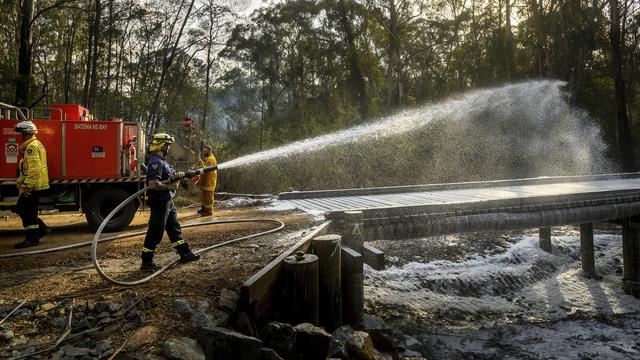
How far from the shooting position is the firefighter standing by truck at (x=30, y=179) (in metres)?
6.66

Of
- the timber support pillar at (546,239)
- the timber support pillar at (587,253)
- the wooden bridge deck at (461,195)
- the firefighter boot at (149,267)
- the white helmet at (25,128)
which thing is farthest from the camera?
the timber support pillar at (546,239)

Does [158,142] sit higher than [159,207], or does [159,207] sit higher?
[158,142]

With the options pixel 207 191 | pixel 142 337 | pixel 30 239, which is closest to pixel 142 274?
pixel 142 337

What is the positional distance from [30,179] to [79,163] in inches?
61.0

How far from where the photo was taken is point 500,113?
28.0 metres

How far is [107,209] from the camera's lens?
8.48 metres

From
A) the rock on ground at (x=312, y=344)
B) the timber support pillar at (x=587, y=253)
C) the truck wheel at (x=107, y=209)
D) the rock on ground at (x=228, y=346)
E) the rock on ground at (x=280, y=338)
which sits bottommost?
the timber support pillar at (x=587, y=253)

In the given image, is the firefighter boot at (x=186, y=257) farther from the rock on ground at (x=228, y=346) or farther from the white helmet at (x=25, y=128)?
the white helmet at (x=25, y=128)

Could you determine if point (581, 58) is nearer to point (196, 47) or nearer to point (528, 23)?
A: point (528, 23)

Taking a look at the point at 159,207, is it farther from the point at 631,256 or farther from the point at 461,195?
the point at 631,256

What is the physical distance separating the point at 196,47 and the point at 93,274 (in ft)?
90.3

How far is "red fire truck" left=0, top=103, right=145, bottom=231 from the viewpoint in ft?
25.5

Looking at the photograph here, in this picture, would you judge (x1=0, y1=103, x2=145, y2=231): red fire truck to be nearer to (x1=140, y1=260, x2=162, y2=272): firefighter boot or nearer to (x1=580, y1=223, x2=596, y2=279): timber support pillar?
(x1=140, y1=260, x2=162, y2=272): firefighter boot

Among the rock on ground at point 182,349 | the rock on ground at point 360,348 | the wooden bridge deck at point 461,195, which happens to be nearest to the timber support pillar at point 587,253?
the wooden bridge deck at point 461,195
